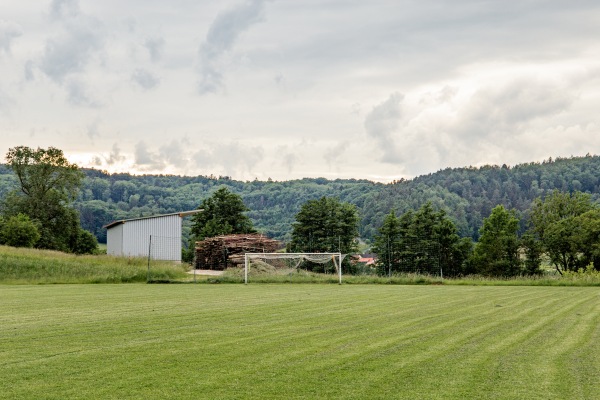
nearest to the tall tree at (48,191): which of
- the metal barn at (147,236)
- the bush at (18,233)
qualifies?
the bush at (18,233)

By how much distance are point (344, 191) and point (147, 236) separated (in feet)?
237

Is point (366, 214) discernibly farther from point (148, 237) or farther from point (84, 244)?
point (148, 237)

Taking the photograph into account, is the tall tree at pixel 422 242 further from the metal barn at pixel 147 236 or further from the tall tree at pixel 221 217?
the metal barn at pixel 147 236

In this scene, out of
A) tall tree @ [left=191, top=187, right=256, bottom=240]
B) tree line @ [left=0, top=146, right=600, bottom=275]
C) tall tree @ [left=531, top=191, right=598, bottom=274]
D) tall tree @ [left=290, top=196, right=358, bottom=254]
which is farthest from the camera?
tall tree @ [left=191, top=187, right=256, bottom=240]

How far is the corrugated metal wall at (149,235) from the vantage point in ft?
176

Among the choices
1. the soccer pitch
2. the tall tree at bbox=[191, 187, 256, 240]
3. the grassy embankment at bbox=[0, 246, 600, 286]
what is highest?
the tall tree at bbox=[191, 187, 256, 240]

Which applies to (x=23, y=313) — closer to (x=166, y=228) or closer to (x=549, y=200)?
(x=166, y=228)

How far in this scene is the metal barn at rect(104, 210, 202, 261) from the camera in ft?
176

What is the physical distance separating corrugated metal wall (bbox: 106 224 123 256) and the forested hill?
4580 cm

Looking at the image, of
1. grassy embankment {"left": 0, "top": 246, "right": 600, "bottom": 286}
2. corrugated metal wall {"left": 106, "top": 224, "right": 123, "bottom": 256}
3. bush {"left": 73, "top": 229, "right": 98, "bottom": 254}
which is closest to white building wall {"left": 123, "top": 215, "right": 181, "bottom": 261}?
corrugated metal wall {"left": 106, "top": 224, "right": 123, "bottom": 256}

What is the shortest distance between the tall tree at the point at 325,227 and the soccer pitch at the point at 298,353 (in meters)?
43.8

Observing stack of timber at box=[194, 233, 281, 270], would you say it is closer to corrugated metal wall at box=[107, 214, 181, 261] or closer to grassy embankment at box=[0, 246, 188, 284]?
corrugated metal wall at box=[107, 214, 181, 261]

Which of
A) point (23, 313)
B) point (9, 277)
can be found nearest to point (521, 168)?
point (9, 277)

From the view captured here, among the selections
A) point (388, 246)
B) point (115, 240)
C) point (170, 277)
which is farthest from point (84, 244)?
point (170, 277)
